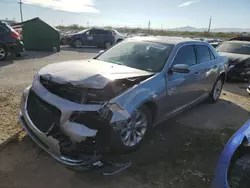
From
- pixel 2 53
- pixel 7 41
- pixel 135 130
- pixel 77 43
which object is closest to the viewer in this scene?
pixel 135 130

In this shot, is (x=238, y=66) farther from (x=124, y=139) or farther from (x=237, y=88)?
(x=124, y=139)

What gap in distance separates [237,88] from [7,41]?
9.10m

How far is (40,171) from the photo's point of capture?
2.90 metres

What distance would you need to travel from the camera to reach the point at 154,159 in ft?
10.8

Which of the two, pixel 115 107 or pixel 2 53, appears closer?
pixel 115 107

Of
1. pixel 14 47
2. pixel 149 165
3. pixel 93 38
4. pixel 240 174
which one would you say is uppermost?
pixel 93 38

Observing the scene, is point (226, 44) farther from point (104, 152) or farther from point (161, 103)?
point (104, 152)

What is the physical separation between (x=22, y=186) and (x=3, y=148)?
0.90 metres

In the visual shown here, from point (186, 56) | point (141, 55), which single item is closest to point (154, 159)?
point (141, 55)

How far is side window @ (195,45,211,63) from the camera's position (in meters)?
4.86

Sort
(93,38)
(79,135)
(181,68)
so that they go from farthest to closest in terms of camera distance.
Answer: (93,38)
(181,68)
(79,135)

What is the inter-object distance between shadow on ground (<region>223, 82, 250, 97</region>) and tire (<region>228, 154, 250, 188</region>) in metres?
5.80

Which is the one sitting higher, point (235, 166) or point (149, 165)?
point (235, 166)

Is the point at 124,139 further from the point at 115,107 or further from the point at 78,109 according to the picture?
the point at 78,109
